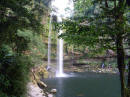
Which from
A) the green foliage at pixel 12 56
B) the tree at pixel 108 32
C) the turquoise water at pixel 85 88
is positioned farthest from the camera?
the turquoise water at pixel 85 88

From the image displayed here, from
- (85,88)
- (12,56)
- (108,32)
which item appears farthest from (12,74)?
(85,88)

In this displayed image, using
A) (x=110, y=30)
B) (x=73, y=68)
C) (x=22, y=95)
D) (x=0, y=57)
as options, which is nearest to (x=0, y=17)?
(x=0, y=57)

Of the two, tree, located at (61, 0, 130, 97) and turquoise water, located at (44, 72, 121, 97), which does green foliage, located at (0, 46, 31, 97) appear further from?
turquoise water, located at (44, 72, 121, 97)

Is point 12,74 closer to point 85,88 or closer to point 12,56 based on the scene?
point 12,56

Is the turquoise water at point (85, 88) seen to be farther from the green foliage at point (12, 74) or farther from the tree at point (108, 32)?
the tree at point (108, 32)

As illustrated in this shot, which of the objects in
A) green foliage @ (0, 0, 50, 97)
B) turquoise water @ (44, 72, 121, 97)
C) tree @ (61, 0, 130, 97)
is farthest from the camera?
turquoise water @ (44, 72, 121, 97)

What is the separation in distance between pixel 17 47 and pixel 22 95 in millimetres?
1916

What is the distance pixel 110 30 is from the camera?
115 inches

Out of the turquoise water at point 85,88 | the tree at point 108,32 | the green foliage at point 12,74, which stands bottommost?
the turquoise water at point 85,88

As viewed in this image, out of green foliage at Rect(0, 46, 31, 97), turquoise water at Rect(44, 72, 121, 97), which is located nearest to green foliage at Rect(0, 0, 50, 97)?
green foliage at Rect(0, 46, 31, 97)

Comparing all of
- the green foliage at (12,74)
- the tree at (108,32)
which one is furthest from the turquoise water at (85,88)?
the tree at (108,32)

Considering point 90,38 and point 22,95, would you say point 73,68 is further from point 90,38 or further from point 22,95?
point 90,38

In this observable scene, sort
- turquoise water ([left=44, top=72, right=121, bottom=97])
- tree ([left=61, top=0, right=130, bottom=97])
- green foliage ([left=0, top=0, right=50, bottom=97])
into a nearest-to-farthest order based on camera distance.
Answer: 1. tree ([left=61, top=0, right=130, bottom=97])
2. green foliage ([left=0, top=0, right=50, bottom=97])
3. turquoise water ([left=44, top=72, right=121, bottom=97])

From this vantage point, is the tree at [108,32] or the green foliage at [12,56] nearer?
the tree at [108,32]
